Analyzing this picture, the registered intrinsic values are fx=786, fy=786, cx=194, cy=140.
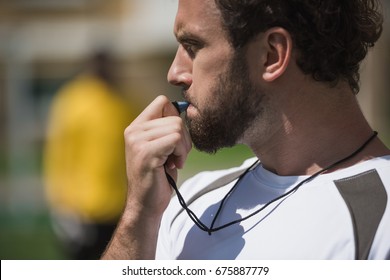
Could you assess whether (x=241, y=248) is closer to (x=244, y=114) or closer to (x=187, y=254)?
(x=187, y=254)

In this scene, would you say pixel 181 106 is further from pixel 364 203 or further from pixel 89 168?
pixel 89 168

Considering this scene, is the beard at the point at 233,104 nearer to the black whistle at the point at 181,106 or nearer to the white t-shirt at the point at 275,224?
the black whistle at the point at 181,106

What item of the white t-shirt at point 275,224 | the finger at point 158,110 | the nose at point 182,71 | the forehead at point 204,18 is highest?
the forehead at point 204,18

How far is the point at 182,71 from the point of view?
2.19 meters

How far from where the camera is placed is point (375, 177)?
1967 mm

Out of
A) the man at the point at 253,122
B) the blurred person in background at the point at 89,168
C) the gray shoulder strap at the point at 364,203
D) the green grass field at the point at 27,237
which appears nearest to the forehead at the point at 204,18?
the man at the point at 253,122

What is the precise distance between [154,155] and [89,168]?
127 inches

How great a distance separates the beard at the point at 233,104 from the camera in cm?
213

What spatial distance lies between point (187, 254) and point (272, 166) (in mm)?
340

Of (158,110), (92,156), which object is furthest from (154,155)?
(92,156)

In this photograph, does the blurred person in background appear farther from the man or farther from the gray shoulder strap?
the gray shoulder strap

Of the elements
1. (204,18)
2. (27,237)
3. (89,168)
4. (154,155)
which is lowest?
(27,237)

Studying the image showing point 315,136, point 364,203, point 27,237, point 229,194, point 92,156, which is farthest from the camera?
point 27,237
